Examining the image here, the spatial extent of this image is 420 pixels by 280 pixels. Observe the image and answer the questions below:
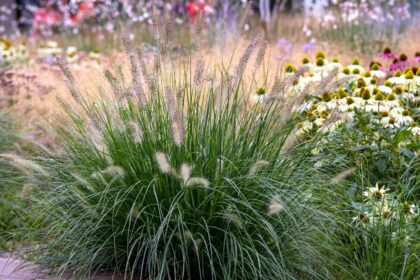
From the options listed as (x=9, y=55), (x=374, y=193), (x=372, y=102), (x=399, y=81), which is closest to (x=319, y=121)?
(x=372, y=102)

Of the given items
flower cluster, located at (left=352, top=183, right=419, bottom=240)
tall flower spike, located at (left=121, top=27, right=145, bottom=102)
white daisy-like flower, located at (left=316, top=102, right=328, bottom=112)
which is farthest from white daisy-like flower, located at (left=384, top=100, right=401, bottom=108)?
tall flower spike, located at (left=121, top=27, right=145, bottom=102)

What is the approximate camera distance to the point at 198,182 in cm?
321

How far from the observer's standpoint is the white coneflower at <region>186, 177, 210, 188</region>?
312 centimetres

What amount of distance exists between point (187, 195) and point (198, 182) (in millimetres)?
190

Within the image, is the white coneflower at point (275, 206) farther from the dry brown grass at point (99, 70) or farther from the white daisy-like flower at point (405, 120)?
the dry brown grass at point (99, 70)

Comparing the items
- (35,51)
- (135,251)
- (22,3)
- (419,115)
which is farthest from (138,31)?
(135,251)

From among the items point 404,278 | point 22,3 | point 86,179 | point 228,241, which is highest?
point 86,179

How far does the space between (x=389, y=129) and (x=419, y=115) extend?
257 millimetres

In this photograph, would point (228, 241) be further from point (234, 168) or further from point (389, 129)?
point (389, 129)

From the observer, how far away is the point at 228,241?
3.46 metres

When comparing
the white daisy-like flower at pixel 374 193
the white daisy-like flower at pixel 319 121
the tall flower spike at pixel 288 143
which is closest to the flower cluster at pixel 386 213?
the white daisy-like flower at pixel 374 193

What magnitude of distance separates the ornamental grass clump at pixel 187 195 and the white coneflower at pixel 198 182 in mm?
11

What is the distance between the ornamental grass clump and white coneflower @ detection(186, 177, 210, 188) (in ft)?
0.04

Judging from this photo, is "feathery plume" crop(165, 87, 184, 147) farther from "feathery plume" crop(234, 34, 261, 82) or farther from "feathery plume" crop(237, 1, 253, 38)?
"feathery plume" crop(237, 1, 253, 38)
